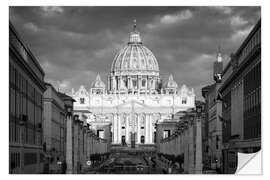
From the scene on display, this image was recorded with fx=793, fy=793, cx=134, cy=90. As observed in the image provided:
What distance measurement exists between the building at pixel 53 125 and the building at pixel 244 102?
11138 millimetres

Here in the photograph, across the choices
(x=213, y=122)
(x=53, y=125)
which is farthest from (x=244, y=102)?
(x=213, y=122)

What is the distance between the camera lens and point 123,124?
174875mm

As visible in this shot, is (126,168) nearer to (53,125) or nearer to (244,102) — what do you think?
(53,125)

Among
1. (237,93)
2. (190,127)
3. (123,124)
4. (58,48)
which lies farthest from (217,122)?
(123,124)

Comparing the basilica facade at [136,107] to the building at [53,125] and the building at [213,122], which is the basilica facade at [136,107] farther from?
the building at [53,125]

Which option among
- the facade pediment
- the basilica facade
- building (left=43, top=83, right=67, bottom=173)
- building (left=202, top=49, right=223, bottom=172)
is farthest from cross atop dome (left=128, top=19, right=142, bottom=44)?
the facade pediment

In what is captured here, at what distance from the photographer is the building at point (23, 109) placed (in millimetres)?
32000

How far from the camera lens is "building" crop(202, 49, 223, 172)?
55375mm

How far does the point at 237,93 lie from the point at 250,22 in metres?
12.1

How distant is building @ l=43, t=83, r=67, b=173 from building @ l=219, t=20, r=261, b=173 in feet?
36.5

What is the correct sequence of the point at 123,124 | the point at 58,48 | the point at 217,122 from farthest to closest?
the point at 123,124, the point at 217,122, the point at 58,48

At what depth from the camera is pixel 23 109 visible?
120ft
